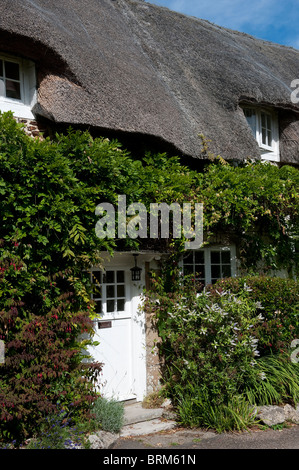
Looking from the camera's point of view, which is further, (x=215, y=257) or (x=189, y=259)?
(x=215, y=257)

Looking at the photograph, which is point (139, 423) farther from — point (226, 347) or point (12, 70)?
point (12, 70)

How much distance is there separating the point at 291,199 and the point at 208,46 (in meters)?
4.36

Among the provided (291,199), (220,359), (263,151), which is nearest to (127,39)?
(263,151)

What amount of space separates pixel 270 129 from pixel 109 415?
7.88 meters

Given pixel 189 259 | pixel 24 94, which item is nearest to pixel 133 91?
pixel 24 94

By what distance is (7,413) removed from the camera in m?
4.89

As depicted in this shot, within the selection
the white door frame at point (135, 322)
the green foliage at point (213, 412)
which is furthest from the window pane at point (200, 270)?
the green foliage at point (213, 412)

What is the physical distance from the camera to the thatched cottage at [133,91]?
692cm

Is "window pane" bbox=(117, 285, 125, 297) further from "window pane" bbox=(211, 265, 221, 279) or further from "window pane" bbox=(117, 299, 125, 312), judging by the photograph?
"window pane" bbox=(211, 265, 221, 279)

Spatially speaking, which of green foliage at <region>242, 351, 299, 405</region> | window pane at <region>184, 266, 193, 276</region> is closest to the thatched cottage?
window pane at <region>184, 266, 193, 276</region>

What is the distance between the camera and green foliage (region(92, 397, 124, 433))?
586 centimetres

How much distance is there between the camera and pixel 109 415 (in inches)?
233

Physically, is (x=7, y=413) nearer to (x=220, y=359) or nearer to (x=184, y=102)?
(x=220, y=359)

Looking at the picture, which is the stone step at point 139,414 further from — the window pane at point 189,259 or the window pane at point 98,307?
the window pane at point 189,259
